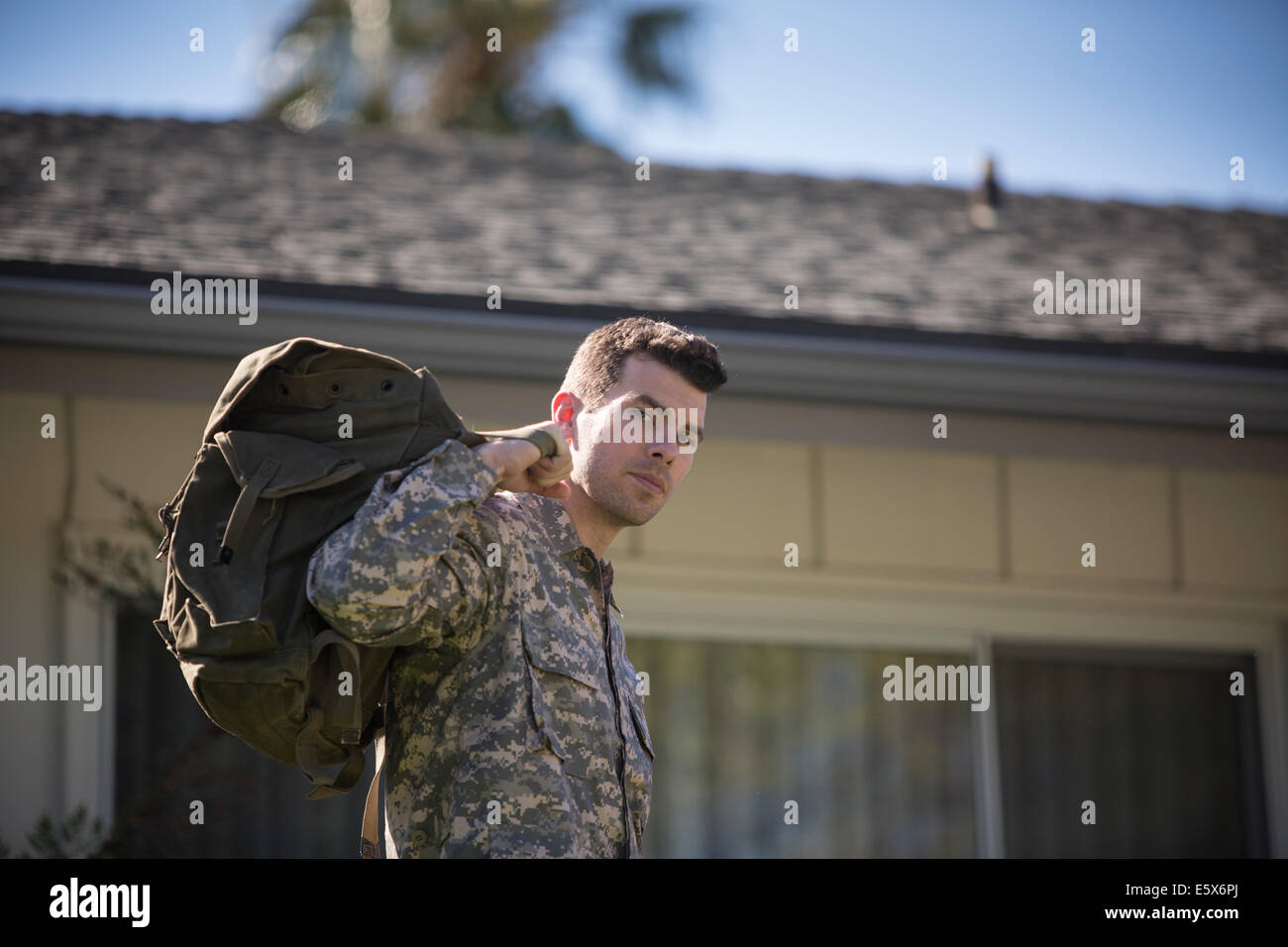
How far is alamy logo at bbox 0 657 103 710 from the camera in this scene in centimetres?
618

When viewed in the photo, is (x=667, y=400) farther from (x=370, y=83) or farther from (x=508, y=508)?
(x=370, y=83)

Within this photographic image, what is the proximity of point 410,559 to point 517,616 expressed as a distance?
403 millimetres

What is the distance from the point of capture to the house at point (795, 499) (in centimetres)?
599

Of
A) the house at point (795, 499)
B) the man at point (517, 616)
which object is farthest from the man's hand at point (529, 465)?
the house at point (795, 499)

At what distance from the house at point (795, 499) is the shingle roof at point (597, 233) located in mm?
46

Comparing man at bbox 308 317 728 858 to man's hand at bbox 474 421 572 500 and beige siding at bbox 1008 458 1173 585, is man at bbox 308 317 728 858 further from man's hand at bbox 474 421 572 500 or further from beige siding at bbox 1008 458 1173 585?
beige siding at bbox 1008 458 1173 585

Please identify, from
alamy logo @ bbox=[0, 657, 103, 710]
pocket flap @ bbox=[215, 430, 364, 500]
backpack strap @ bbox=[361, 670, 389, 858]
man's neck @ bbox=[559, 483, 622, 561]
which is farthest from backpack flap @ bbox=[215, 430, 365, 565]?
alamy logo @ bbox=[0, 657, 103, 710]

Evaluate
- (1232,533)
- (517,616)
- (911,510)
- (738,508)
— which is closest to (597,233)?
(738,508)
